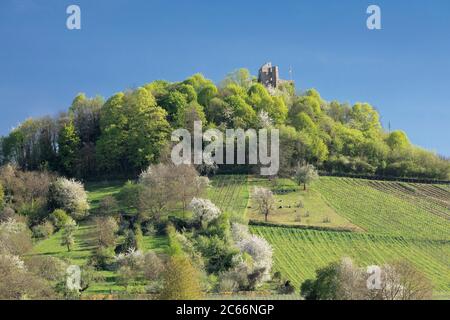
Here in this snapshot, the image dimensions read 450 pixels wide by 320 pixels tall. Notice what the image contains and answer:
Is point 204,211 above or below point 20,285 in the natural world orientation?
below

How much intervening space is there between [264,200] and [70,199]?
18.5 m

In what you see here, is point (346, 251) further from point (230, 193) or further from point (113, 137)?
point (113, 137)

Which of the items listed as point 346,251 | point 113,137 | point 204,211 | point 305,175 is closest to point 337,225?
point 346,251

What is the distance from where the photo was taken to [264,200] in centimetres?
6925

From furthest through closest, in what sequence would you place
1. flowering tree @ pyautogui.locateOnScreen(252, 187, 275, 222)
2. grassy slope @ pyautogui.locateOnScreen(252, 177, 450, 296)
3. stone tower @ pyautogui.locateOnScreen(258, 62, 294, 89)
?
stone tower @ pyautogui.locateOnScreen(258, 62, 294, 89), flowering tree @ pyautogui.locateOnScreen(252, 187, 275, 222), grassy slope @ pyautogui.locateOnScreen(252, 177, 450, 296)

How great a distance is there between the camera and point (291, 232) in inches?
2562

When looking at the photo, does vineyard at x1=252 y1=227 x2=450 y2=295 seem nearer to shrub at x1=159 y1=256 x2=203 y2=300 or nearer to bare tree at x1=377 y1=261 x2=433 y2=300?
bare tree at x1=377 y1=261 x2=433 y2=300

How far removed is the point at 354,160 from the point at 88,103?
120ft

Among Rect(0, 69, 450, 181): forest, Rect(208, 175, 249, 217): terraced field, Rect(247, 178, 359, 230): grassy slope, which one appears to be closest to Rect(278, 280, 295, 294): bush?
Rect(208, 175, 249, 217): terraced field

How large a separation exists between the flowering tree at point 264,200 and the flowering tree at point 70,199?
53.3 feet

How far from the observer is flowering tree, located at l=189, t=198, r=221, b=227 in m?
64.1

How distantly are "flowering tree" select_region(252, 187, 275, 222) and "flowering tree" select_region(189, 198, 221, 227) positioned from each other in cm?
562

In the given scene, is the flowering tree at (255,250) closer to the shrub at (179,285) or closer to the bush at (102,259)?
the bush at (102,259)
